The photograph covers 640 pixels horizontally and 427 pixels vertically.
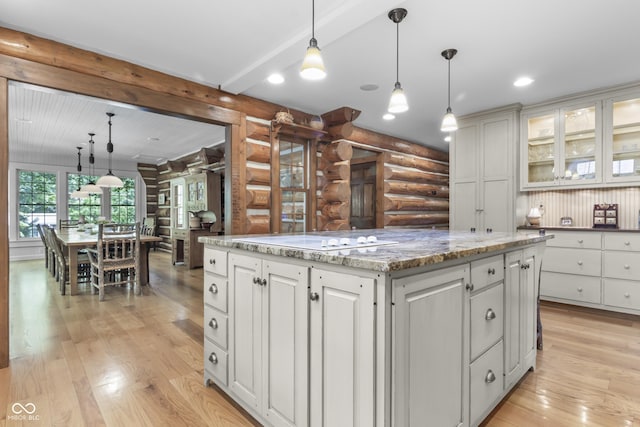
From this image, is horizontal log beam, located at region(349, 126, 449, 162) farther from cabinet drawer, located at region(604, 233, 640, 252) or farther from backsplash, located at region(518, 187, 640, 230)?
cabinet drawer, located at region(604, 233, 640, 252)

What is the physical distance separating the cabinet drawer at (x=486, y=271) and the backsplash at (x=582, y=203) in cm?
334

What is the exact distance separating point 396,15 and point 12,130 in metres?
6.87

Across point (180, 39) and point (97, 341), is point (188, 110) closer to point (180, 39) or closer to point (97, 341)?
point (180, 39)

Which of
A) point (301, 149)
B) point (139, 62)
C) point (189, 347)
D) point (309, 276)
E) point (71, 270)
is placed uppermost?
point (139, 62)

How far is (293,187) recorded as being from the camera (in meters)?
4.48

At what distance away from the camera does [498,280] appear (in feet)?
6.23

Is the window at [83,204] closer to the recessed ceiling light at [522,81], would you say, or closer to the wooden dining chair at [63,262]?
the wooden dining chair at [63,262]

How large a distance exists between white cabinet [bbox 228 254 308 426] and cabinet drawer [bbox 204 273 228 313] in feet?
0.29

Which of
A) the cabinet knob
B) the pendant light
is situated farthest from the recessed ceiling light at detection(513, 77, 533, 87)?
the cabinet knob

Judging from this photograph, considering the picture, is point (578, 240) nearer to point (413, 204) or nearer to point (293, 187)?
point (413, 204)

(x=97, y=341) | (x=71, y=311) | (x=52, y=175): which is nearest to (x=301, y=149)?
(x=97, y=341)

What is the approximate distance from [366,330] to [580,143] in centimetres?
442

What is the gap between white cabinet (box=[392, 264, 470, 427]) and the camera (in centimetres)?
126

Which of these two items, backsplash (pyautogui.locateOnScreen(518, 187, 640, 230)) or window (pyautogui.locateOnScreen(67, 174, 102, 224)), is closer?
backsplash (pyautogui.locateOnScreen(518, 187, 640, 230))
